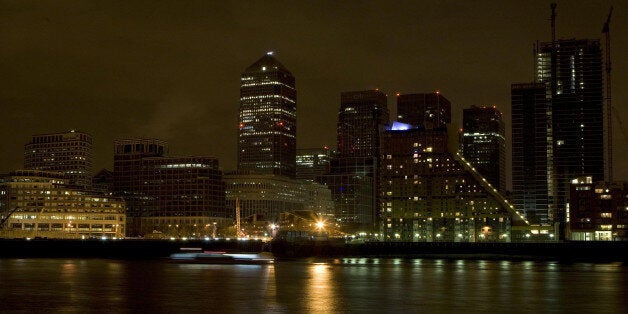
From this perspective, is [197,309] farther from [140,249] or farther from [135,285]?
[140,249]

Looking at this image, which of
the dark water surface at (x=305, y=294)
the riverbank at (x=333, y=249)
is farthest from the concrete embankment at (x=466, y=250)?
the dark water surface at (x=305, y=294)

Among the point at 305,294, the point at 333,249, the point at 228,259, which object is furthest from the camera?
the point at 333,249

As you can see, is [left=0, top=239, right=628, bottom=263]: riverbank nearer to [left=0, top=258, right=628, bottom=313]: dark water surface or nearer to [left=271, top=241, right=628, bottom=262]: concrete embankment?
[left=271, top=241, right=628, bottom=262]: concrete embankment

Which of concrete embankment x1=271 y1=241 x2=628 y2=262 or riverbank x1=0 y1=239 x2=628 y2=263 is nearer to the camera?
concrete embankment x1=271 y1=241 x2=628 y2=262

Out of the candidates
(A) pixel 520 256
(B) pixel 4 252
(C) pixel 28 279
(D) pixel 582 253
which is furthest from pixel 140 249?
(C) pixel 28 279

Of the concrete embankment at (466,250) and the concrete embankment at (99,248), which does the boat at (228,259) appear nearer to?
the concrete embankment at (466,250)

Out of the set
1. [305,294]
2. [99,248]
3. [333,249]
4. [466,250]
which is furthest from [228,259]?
[466,250]

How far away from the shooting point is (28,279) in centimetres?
7750

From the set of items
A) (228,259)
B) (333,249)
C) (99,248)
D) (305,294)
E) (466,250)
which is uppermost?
(305,294)

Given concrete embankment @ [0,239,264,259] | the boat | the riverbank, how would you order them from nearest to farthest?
the boat, the riverbank, concrete embankment @ [0,239,264,259]

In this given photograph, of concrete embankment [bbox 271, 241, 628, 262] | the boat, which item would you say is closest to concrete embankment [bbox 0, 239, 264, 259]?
concrete embankment [bbox 271, 241, 628, 262]

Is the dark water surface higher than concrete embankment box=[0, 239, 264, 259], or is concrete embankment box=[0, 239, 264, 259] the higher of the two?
the dark water surface

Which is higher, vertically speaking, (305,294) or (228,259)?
(305,294)

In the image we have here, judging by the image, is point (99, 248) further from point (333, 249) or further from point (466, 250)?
point (466, 250)
